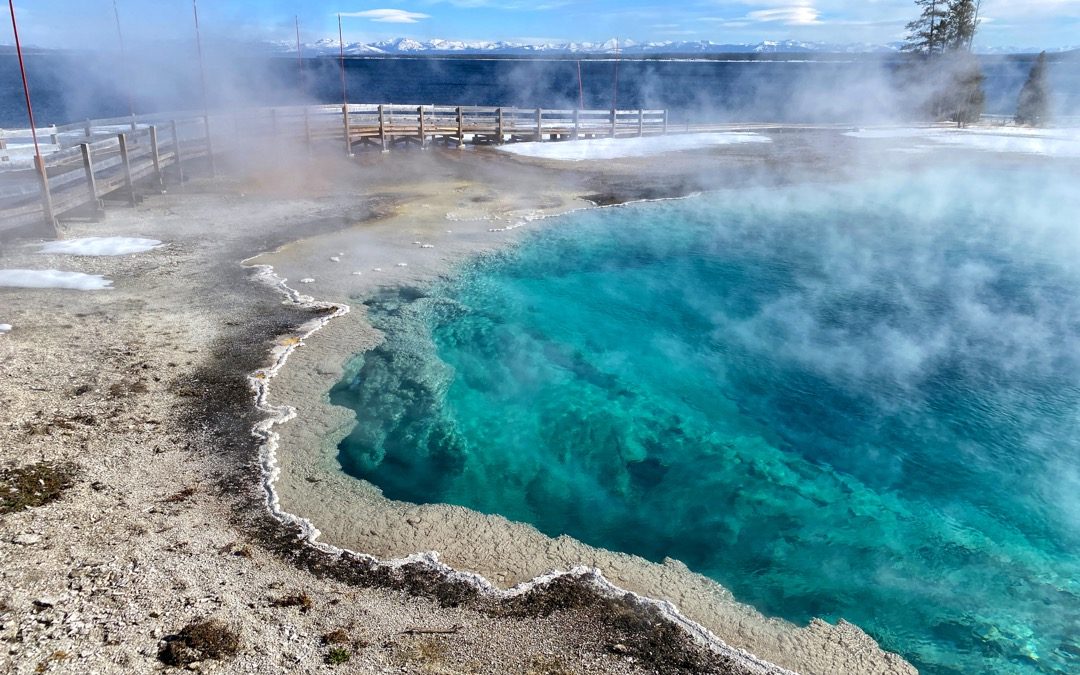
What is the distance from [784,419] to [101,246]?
34.7 feet

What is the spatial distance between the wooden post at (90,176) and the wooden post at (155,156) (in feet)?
7.07

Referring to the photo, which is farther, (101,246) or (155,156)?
(155,156)

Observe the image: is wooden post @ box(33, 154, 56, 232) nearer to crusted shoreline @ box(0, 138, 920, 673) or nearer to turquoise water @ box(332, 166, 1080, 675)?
crusted shoreline @ box(0, 138, 920, 673)

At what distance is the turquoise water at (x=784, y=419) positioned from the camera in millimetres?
5453

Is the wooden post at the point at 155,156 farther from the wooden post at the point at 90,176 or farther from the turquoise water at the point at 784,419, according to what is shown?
the turquoise water at the point at 784,419

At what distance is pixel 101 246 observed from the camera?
38.1ft

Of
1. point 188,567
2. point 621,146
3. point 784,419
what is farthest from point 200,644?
point 621,146

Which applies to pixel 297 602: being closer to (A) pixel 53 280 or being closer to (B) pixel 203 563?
(B) pixel 203 563

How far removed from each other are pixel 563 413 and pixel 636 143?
19790mm

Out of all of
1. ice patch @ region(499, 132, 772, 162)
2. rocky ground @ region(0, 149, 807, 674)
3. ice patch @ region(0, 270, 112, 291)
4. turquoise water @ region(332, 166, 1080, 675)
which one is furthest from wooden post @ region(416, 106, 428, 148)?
rocky ground @ region(0, 149, 807, 674)

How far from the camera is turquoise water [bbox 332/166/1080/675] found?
5.45m

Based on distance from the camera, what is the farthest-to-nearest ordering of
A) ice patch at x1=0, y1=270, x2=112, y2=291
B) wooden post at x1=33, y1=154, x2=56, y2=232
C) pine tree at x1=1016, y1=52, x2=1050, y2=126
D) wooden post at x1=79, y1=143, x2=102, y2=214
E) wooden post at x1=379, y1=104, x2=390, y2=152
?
pine tree at x1=1016, y1=52, x2=1050, y2=126 < wooden post at x1=379, y1=104, x2=390, y2=152 < wooden post at x1=79, y1=143, x2=102, y2=214 < wooden post at x1=33, y1=154, x2=56, y2=232 < ice patch at x1=0, y1=270, x2=112, y2=291

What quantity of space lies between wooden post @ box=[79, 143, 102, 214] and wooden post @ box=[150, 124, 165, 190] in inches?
84.8

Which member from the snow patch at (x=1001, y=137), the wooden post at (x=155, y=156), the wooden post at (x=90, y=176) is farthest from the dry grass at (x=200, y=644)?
the snow patch at (x=1001, y=137)
